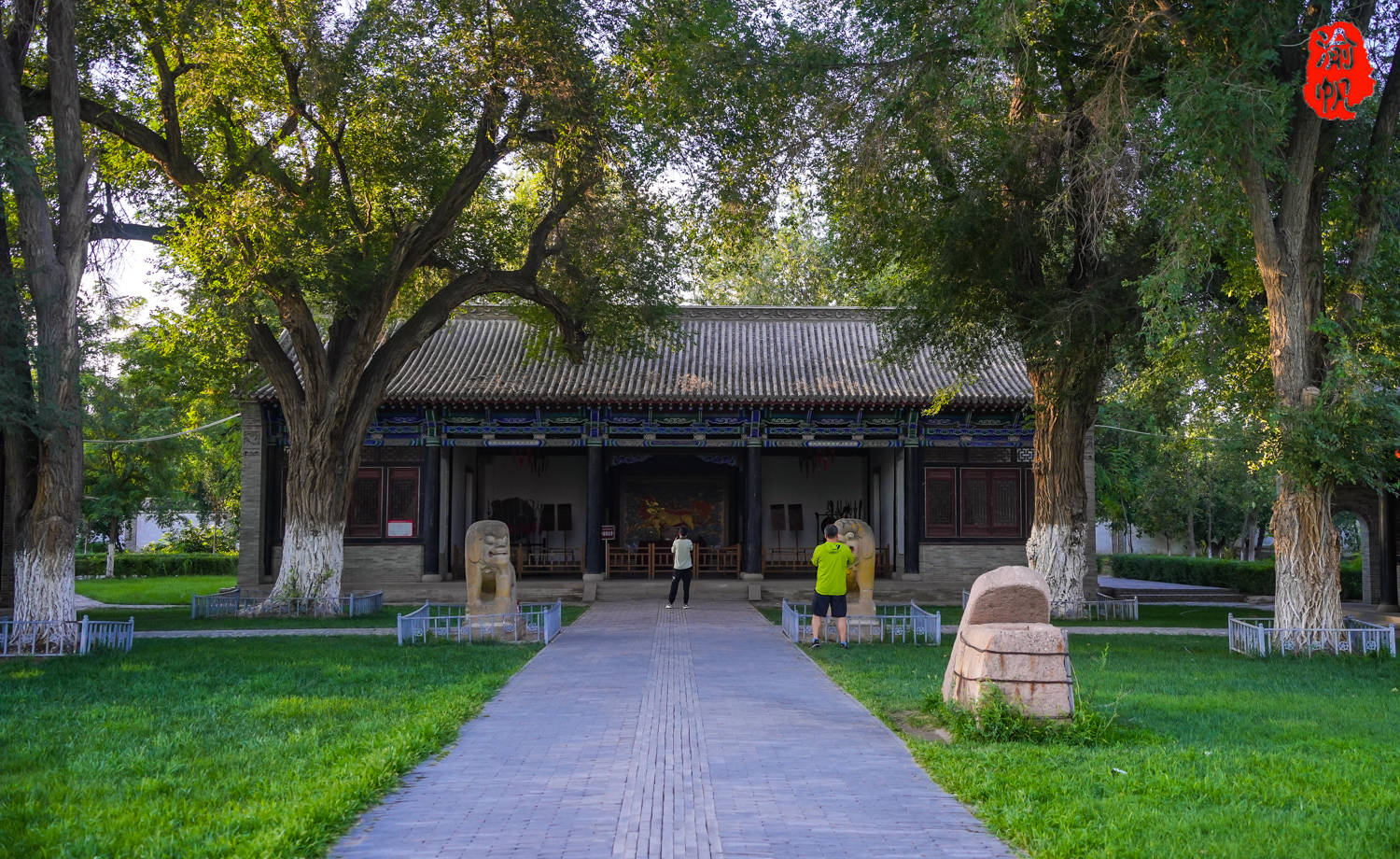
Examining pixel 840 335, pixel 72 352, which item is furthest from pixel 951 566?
pixel 72 352

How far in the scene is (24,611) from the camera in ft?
38.4

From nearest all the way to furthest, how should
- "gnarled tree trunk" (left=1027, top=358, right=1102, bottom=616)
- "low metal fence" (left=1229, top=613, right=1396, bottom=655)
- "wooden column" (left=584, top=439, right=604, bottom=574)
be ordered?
1. "low metal fence" (left=1229, top=613, right=1396, bottom=655)
2. "gnarled tree trunk" (left=1027, top=358, right=1102, bottom=616)
3. "wooden column" (left=584, top=439, right=604, bottom=574)

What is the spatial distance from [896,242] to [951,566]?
806cm

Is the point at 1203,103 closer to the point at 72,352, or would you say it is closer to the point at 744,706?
the point at 744,706

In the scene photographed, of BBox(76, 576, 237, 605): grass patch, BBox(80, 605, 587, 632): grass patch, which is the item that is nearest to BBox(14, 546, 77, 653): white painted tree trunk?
BBox(80, 605, 587, 632): grass patch

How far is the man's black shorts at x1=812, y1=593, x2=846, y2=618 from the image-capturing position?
38.7ft

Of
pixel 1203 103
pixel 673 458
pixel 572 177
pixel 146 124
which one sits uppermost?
pixel 146 124

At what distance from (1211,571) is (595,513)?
49.7ft

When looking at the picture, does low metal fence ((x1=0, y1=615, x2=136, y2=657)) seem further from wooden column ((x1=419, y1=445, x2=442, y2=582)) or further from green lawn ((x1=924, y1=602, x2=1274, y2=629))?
green lawn ((x1=924, y1=602, x2=1274, y2=629))

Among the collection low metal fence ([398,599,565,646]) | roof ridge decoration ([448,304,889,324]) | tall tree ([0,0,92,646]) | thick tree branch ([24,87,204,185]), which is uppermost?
thick tree branch ([24,87,204,185])

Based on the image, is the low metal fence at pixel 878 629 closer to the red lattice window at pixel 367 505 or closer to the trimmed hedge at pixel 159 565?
the red lattice window at pixel 367 505

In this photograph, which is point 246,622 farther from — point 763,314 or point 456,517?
point 763,314

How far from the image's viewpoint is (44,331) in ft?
39.4

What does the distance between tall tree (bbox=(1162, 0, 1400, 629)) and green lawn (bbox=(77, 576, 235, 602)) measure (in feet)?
64.0
